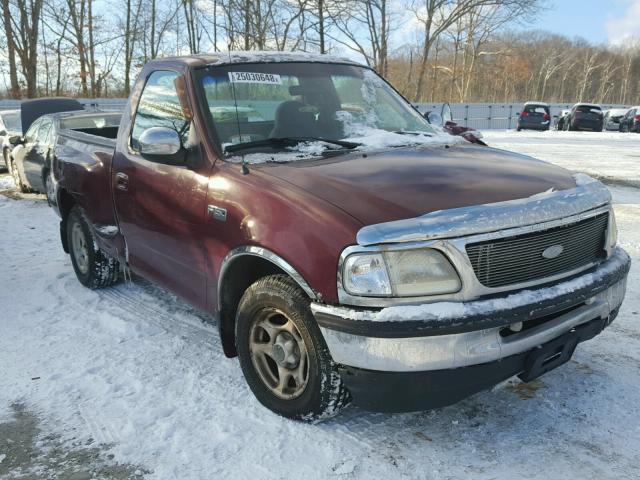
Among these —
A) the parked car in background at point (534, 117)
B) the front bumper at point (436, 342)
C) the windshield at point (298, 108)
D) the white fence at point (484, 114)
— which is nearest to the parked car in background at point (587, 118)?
the parked car in background at point (534, 117)

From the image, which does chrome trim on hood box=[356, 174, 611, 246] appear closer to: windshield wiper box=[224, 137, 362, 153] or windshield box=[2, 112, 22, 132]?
windshield wiper box=[224, 137, 362, 153]

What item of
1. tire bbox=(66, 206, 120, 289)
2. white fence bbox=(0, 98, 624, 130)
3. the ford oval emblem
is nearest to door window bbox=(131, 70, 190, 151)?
tire bbox=(66, 206, 120, 289)

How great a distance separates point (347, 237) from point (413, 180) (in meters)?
0.56

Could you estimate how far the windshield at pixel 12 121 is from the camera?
13500mm

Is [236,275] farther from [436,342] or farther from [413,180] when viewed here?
[436,342]

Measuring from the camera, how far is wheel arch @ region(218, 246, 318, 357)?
9.07ft

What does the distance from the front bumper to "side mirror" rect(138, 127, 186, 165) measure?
1361mm

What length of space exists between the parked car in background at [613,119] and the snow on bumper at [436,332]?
104 ft

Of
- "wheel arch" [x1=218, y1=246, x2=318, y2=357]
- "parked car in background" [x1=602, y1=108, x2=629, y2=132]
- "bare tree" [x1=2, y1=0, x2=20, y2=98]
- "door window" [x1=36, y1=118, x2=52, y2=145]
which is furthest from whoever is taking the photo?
"bare tree" [x1=2, y1=0, x2=20, y2=98]

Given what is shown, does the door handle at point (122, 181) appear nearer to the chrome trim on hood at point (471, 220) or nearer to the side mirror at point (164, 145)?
the side mirror at point (164, 145)

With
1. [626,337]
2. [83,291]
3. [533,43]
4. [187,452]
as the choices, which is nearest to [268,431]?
[187,452]

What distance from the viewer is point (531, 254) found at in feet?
8.34

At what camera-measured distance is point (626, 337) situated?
3863 millimetres

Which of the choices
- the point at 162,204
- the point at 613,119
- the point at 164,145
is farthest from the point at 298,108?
the point at 613,119
